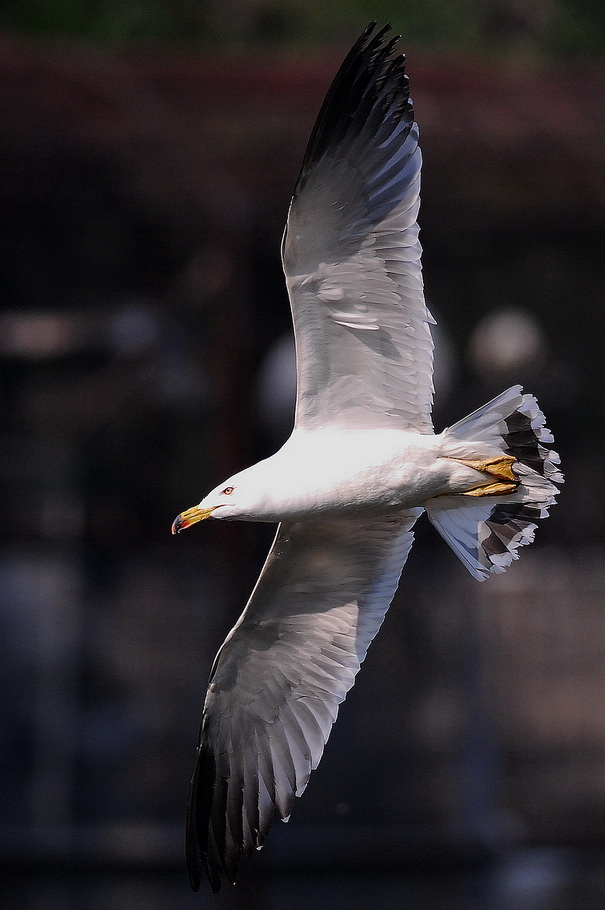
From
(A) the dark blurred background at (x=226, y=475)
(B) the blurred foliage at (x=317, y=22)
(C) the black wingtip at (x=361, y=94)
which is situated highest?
(B) the blurred foliage at (x=317, y=22)

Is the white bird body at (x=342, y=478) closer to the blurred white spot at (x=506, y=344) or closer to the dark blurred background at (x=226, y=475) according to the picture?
the dark blurred background at (x=226, y=475)

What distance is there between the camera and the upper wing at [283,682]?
12.3ft

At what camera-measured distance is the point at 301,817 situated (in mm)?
6973

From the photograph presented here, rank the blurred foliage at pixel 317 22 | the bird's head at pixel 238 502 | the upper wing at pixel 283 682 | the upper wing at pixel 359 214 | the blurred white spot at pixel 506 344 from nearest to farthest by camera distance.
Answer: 1. the upper wing at pixel 359 214
2. the bird's head at pixel 238 502
3. the upper wing at pixel 283 682
4. the blurred white spot at pixel 506 344
5. the blurred foliage at pixel 317 22

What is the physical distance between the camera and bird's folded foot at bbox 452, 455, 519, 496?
3441 millimetres

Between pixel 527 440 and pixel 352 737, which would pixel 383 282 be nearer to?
pixel 527 440

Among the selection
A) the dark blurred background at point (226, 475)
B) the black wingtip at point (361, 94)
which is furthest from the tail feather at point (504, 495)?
the dark blurred background at point (226, 475)

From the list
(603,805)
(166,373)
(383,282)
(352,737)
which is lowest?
(603,805)

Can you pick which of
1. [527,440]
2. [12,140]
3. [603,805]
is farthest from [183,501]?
[527,440]

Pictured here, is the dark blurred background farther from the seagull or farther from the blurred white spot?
the seagull

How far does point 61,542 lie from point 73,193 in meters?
1.65

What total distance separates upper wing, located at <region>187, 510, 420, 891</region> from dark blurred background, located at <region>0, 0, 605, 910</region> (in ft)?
7.82

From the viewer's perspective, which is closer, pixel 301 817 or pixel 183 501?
pixel 301 817

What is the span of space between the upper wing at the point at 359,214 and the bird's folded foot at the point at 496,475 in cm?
37
